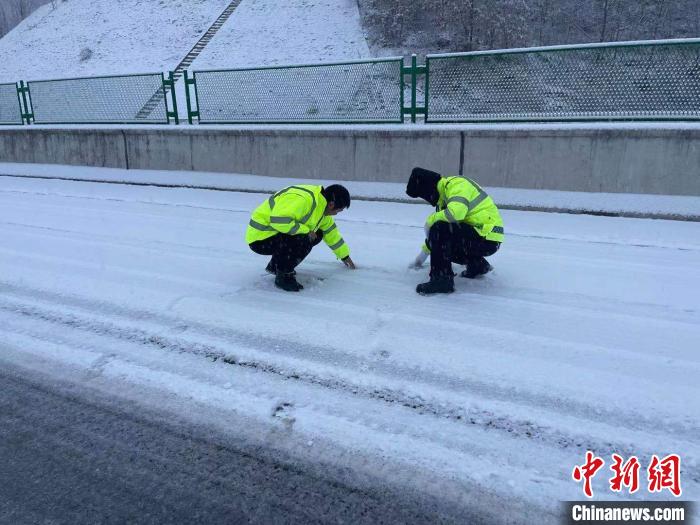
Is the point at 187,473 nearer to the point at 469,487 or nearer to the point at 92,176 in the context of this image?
the point at 469,487

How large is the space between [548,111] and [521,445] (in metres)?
6.49

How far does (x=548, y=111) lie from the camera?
7879 mm

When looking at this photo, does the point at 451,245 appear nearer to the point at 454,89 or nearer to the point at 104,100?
the point at 454,89

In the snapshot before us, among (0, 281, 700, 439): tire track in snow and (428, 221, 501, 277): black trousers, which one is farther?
(428, 221, 501, 277): black trousers

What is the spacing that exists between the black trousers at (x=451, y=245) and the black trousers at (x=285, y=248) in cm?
108

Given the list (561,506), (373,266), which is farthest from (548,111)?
(561,506)

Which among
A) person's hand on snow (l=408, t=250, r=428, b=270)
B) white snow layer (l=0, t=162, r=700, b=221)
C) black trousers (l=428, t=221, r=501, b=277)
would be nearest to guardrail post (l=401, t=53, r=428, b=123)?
white snow layer (l=0, t=162, r=700, b=221)

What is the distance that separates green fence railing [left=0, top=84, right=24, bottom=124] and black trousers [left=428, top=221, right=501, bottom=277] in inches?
480

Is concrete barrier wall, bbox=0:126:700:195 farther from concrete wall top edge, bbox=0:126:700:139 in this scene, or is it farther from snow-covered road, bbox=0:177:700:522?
snow-covered road, bbox=0:177:700:522

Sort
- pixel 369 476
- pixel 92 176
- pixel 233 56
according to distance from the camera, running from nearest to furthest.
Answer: pixel 369 476
pixel 92 176
pixel 233 56

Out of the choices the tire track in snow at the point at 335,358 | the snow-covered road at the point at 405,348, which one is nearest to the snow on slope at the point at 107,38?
the snow-covered road at the point at 405,348

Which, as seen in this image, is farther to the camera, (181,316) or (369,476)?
(181,316)

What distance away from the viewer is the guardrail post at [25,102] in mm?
12234

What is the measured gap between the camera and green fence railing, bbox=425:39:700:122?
23.7 feet
